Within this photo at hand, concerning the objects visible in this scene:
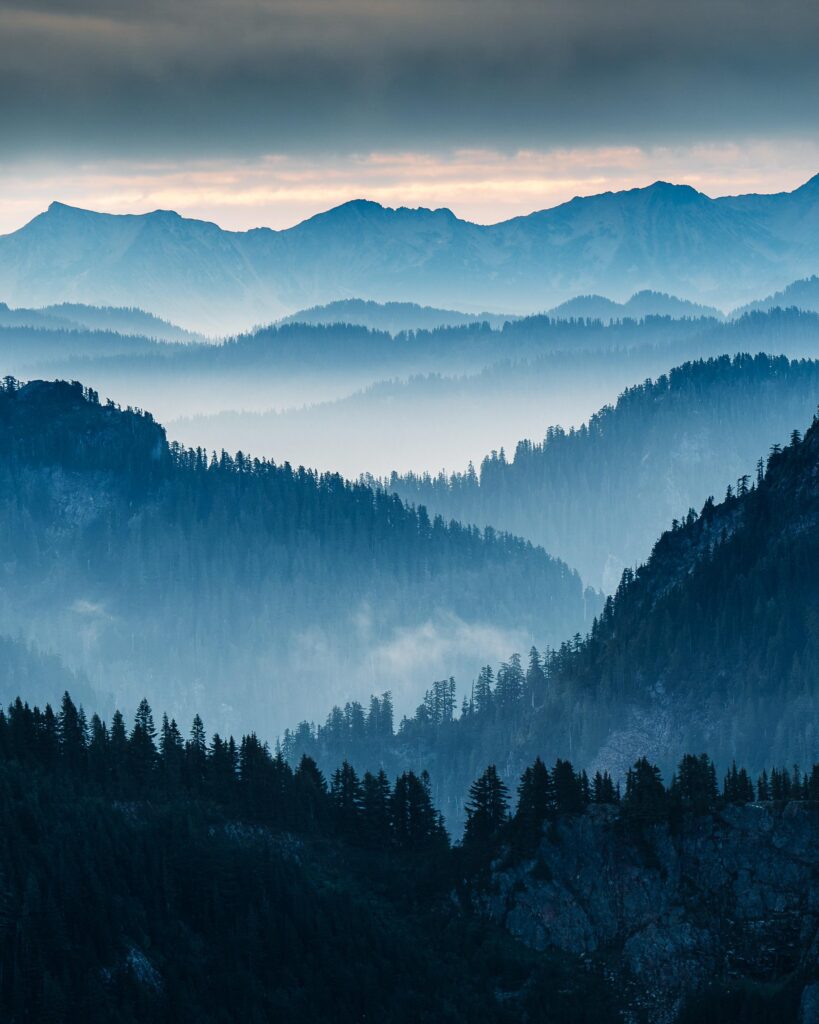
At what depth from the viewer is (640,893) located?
132 meters

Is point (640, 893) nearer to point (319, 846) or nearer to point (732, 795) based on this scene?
point (732, 795)

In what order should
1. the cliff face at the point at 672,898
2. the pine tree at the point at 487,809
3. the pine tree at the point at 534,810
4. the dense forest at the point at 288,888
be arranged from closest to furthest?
the dense forest at the point at 288,888 < the cliff face at the point at 672,898 < the pine tree at the point at 534,810 < the pine tree at the point at 487,809

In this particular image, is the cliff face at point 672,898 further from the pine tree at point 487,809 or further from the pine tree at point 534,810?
the pine tree at point 487,809

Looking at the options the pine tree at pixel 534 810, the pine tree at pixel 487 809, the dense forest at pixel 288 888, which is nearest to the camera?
the dense forest at pixel 288 888

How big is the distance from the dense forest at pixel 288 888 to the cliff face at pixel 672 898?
1.36 ft

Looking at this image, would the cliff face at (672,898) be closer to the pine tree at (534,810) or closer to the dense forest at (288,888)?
the dense forest at (288,888)

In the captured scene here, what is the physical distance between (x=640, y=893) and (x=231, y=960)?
1333 inches

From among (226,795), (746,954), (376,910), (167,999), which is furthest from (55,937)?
(746,954)

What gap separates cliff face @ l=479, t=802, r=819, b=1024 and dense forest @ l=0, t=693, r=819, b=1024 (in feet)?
1.36

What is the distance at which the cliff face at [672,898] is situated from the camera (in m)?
123

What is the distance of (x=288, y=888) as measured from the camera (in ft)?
423

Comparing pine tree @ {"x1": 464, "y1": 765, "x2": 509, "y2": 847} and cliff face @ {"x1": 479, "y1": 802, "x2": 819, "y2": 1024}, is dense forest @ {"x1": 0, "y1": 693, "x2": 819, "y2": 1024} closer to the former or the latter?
pine tree @ {"x1": 464, "y1": 765, "x2": 509, "y2": 847}

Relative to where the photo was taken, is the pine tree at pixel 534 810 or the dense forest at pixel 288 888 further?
the pine tree at pixel 534 810

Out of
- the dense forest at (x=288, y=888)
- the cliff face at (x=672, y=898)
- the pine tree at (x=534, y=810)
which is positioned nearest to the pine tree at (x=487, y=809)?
the dense forest at (x=288, y=888)
